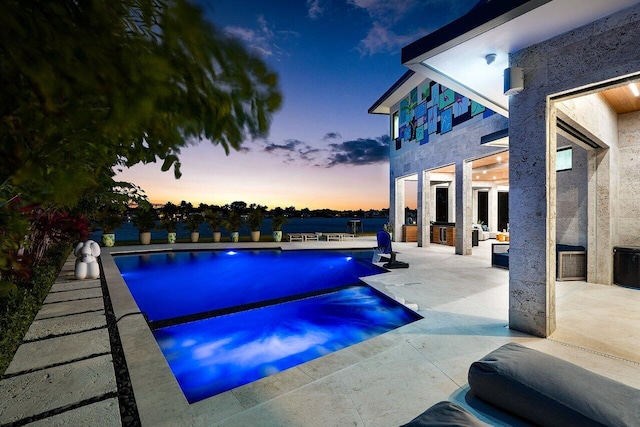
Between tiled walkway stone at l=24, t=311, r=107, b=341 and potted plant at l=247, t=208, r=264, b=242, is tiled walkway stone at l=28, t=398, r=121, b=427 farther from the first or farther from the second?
potted plant at l=247, t=208, r=264, b=242

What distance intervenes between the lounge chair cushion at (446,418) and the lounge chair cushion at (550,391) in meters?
0.65

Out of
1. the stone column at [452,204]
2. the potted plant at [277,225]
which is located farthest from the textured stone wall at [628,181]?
the potted plant at [277,225]

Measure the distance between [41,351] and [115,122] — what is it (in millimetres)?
4351

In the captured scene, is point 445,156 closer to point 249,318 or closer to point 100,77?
point 249,318

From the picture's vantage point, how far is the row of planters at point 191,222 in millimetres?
14070

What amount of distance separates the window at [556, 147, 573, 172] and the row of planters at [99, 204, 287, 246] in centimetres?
1295

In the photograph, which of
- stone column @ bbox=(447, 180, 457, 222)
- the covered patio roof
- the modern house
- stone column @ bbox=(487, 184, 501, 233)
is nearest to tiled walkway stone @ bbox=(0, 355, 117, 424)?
the modern house

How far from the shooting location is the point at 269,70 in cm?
94

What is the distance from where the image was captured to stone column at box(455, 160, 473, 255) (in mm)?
11734

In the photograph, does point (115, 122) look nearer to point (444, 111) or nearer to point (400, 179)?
point (444, 111)

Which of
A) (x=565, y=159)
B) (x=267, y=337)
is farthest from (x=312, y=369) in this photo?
(x=565, y=159)

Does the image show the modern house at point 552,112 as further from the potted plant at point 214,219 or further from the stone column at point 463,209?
the potted plant at point 214,219

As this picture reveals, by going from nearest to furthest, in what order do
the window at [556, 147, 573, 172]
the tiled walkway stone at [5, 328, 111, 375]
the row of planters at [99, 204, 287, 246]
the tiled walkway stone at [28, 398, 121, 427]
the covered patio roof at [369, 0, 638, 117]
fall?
the tiled walkway stone at [28, 398, 121, 427] → the tiled walkway stone at [5, 328, 111, 375] → the covered patio roof at [369, 0, 638, 117] → the window at [556, 147, 573, 172] → the row of planters at [99, 204, 287, 246]

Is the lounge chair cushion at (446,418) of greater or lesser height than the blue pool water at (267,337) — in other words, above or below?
above
